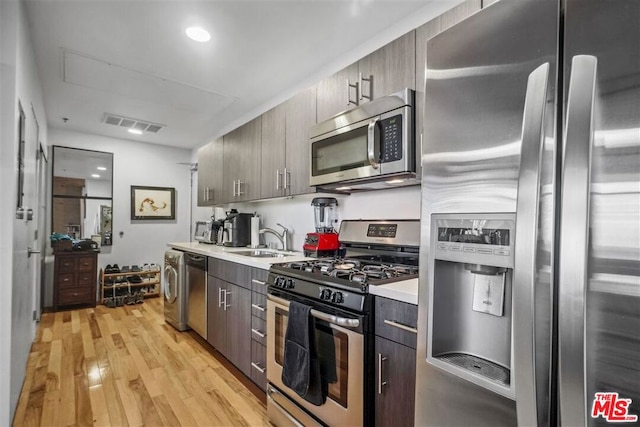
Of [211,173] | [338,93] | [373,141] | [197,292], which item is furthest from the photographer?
[211,173]

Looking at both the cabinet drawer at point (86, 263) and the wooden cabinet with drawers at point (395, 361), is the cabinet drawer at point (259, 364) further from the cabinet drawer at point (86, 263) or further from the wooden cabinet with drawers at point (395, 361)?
the cabinet drawer at point (86, 263)

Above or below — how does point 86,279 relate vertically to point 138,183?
below

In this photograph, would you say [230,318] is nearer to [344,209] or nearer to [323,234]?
[323,234]

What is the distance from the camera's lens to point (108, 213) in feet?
15.5

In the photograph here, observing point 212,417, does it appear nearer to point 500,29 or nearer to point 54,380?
point 54,380

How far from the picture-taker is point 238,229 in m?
3.37

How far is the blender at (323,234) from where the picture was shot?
2311 millimetres

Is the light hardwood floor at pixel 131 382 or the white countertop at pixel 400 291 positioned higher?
the white countertop at pixel 400 291

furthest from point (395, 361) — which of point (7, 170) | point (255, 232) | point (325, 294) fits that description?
point (255, 232)

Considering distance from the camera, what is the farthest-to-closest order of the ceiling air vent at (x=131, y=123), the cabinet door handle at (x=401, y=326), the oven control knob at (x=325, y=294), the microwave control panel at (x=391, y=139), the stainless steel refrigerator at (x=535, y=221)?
the ceiling air vent at (x=131, y=123)
the microwave control panel at (x=391, y=139)
the oven control knob at (x=325, y=294)
the cabinet door handle at (x=401, y=326)
the stainless steel refrigerator at (x=535, y=221)

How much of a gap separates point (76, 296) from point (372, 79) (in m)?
4.70

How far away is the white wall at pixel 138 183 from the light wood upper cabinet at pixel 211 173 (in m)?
1.60

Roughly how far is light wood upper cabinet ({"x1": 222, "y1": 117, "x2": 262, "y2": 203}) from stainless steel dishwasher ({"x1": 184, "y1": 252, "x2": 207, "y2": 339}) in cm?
72

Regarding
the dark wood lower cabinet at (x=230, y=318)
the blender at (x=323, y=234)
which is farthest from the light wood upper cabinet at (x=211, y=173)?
the blender at (x=323, y=234)
